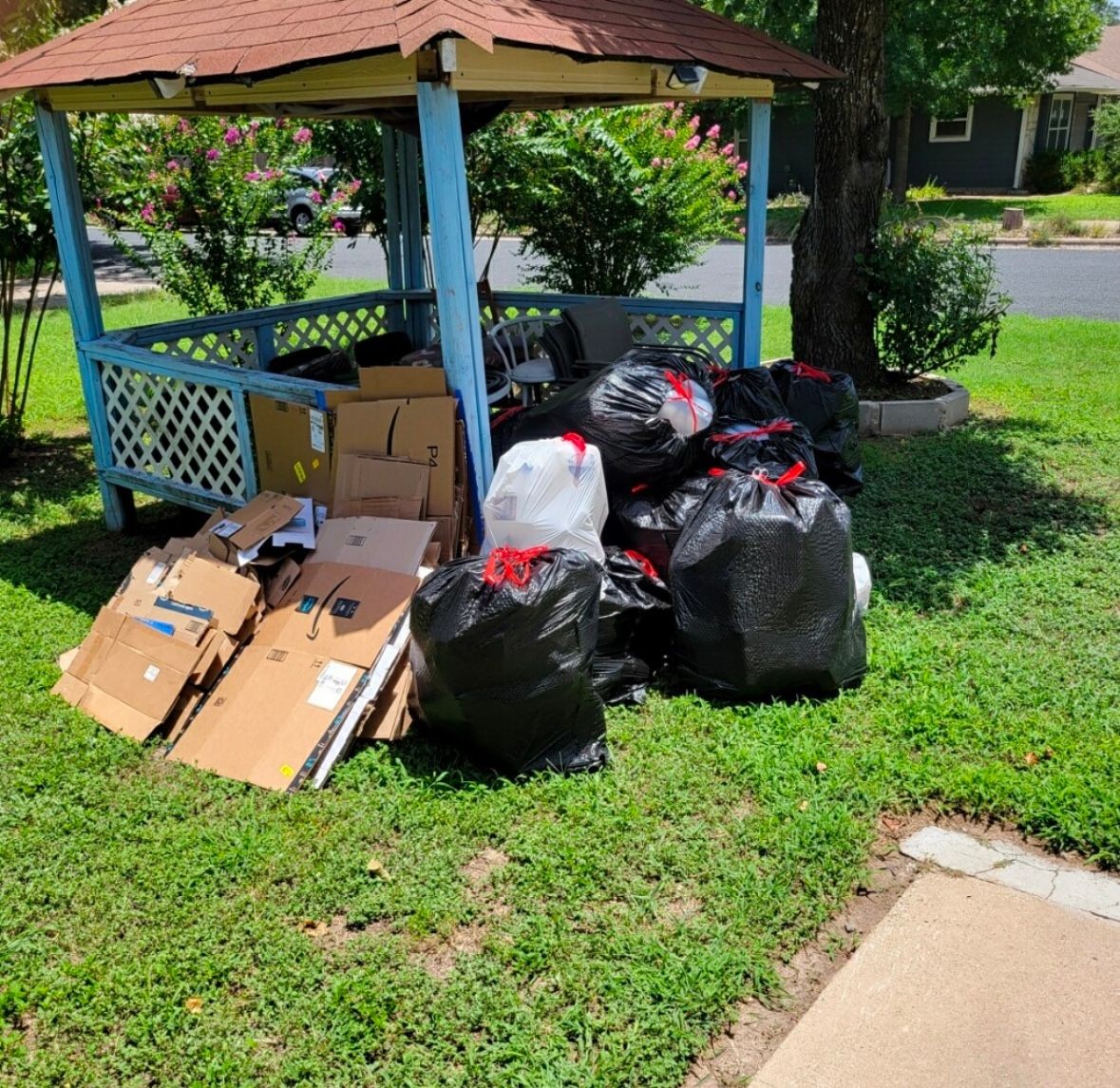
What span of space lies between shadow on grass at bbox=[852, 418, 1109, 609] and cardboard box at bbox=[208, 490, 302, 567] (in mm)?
2780

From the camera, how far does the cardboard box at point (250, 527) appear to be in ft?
14.9

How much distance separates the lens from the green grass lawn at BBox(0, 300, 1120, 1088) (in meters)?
2.74

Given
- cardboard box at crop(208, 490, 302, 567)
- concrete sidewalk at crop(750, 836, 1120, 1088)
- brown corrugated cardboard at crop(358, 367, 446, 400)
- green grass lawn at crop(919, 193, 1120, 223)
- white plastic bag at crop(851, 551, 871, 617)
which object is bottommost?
green grass lawn at crop(919, 193, 1120, 223)

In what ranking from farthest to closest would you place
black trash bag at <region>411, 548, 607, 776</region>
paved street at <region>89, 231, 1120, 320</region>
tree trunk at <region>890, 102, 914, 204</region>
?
tree trunk at <region>890, 102, 914, 204</region> < paved street at <region>89, 231, 1120, 320</region> < black trash bag at <region>411, 548, 607, 776</region>

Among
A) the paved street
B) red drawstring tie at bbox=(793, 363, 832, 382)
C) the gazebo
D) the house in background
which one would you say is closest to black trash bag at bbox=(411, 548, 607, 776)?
the gazebo

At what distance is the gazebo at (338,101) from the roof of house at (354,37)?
13 millimetres

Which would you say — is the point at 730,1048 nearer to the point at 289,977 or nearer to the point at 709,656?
the point at 289,977

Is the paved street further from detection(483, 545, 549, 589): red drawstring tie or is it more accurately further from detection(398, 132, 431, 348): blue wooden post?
detection(483, 545, 549, 589): red drawstring tie

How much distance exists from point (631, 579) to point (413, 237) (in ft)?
14.5

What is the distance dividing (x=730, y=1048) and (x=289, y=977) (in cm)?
117

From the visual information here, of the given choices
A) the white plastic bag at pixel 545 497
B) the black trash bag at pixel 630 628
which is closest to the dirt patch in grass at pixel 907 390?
the black trash bag at pixel 630 628

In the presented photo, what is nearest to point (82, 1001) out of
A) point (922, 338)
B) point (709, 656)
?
point (709, 656)

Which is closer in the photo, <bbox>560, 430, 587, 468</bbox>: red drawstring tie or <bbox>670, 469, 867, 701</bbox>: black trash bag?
<bbox>670, 469, 867, 701</bbox>: black trash bag

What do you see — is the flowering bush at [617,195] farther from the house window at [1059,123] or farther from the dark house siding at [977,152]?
the house window at [1059,123]
